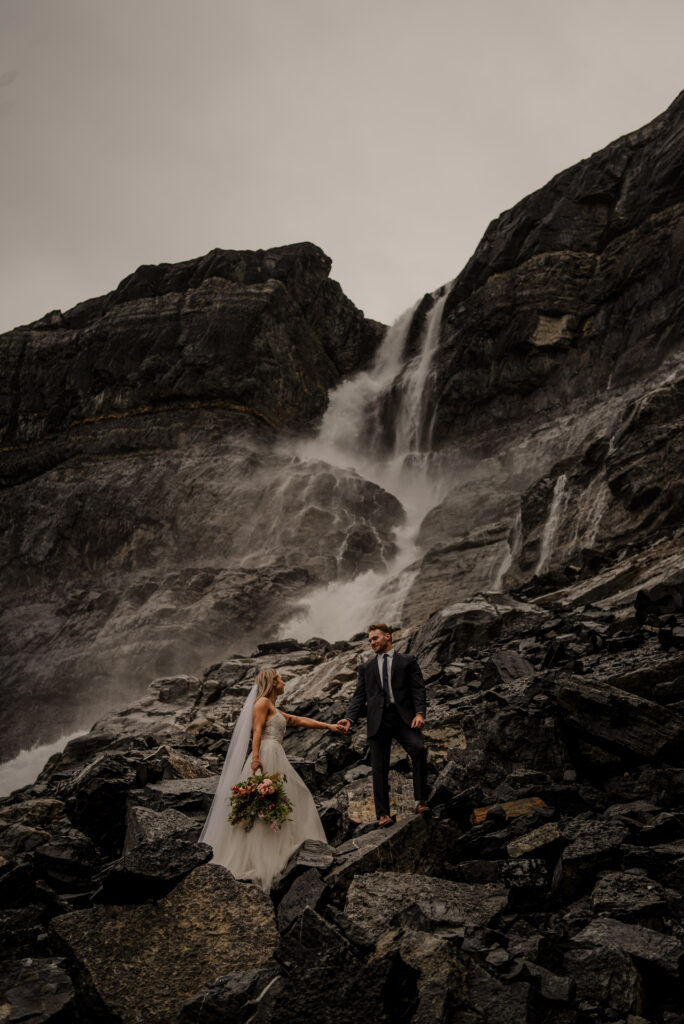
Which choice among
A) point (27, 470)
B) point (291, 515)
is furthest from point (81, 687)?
point (27, 470)

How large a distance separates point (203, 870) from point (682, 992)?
3332 mm

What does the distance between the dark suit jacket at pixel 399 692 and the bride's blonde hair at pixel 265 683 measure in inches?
34.2

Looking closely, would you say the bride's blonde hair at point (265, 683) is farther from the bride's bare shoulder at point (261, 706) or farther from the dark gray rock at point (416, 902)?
the dark gray rock at point (416, 902)

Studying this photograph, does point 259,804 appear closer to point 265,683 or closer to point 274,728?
point 274,728

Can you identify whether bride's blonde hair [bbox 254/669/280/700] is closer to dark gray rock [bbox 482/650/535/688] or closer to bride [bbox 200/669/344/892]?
bride [bbox 200/669/344/892]

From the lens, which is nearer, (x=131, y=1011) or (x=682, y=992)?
(x=682, y=992)

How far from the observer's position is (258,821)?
583 cm

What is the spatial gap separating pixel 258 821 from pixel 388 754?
1.34m

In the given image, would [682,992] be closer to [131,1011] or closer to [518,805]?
[518,805]

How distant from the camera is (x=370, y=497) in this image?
43625mm

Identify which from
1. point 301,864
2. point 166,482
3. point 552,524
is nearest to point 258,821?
point 301,864

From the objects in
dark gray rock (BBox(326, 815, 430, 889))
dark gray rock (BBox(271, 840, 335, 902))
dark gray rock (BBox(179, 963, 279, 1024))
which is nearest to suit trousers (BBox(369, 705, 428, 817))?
dark gray rock (BBox(326, 815, 430, 889))

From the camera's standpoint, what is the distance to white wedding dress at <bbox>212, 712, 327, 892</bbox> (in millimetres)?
5535

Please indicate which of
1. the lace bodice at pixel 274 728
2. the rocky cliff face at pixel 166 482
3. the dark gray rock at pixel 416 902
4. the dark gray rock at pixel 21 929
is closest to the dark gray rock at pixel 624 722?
the dark gray rock at pixel 416 902
